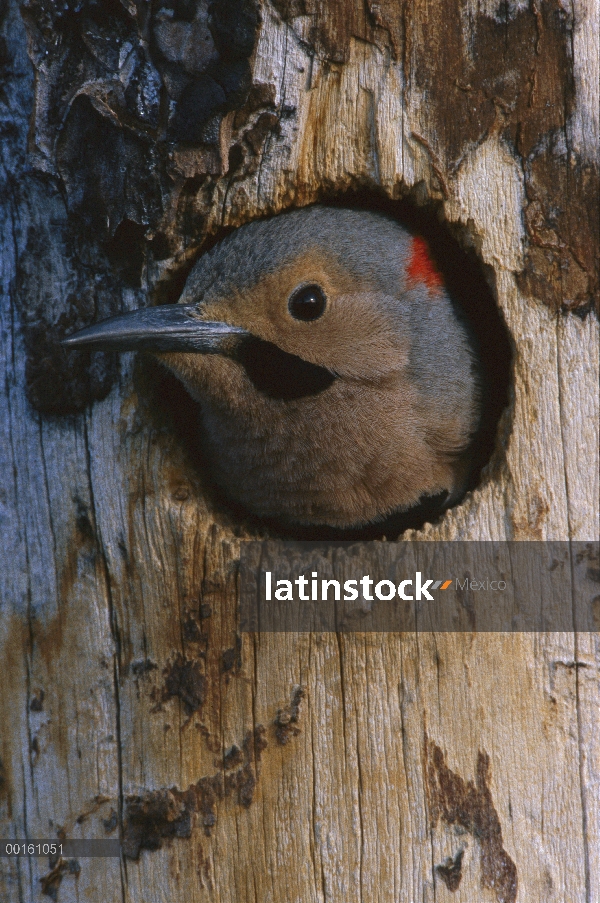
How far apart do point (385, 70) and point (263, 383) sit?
3.85 ft

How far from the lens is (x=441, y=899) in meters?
2.60

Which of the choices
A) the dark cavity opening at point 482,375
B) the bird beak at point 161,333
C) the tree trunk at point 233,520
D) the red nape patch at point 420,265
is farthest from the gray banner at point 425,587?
the red nape patch at point 420,265

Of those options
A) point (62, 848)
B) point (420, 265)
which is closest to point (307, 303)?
point (420, 265)

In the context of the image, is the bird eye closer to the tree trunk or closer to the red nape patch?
the tree trunk

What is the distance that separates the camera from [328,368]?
124 inches

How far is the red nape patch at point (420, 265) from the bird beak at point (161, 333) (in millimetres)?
758

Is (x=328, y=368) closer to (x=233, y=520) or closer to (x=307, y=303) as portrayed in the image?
(x=307, y=303)

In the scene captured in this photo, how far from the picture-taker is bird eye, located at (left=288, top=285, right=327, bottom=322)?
120 inches

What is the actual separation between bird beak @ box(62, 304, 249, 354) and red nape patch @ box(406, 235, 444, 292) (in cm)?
76

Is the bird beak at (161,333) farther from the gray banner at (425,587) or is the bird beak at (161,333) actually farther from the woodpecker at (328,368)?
the gray banner at (425,587)

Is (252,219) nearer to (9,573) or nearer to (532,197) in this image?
(532,197)

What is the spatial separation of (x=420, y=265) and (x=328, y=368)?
0.59 metres

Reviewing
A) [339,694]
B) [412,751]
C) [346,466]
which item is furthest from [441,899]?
[346,466]

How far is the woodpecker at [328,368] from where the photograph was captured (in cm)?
299
